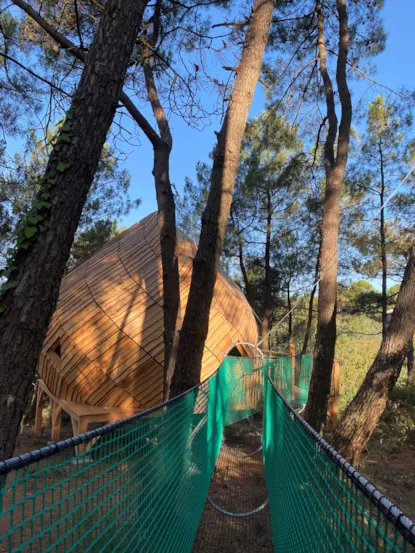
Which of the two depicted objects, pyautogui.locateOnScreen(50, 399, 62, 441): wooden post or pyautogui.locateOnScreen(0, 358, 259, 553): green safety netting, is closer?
pyautogui.locateOnScreen(0, 358, 259, 553): green safety netting

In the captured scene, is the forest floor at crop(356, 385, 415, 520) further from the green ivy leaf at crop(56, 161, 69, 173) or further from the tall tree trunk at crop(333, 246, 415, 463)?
the green ivy leaf at crop(56, 161, 69, 173)

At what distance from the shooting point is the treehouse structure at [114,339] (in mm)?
7172

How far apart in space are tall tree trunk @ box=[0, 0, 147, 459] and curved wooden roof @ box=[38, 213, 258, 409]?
14.9 feet

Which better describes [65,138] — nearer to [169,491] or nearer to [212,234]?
[212,234]

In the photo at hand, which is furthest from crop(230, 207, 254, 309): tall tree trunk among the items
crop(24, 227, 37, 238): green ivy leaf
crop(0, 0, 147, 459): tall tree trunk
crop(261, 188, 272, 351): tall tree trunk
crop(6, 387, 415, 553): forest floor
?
crop(24, 227, 37, 238): green ivy leaf

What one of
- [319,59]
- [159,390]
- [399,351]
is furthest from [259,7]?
[159,390]

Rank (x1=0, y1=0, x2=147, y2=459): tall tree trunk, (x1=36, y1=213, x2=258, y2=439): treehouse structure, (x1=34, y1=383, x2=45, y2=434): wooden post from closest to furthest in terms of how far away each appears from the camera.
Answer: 1. (x1=0, y1=0, x2=147, y2=459): tall tree trunk
2. (x1=36, y1=213, x2=258, y2=439): treehouse structure
3. (x1=34, y1=383, x2=45, y2=434): wooden post

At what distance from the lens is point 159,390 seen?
23.7ft

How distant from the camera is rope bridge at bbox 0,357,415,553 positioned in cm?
120

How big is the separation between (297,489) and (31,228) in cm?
210

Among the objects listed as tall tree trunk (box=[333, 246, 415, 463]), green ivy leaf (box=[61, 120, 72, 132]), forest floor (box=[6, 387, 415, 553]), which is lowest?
forest floor (box=[6, 387, 415, 553])

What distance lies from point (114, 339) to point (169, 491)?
16.2ft

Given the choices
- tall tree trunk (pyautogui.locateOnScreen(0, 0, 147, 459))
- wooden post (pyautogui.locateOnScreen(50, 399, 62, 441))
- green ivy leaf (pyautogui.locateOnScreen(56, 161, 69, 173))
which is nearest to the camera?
tall tree trunk (pyautogui.locateOnScreen(0, 0, 147, 459))

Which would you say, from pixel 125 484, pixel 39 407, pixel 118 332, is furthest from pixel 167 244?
pixel 39 407
